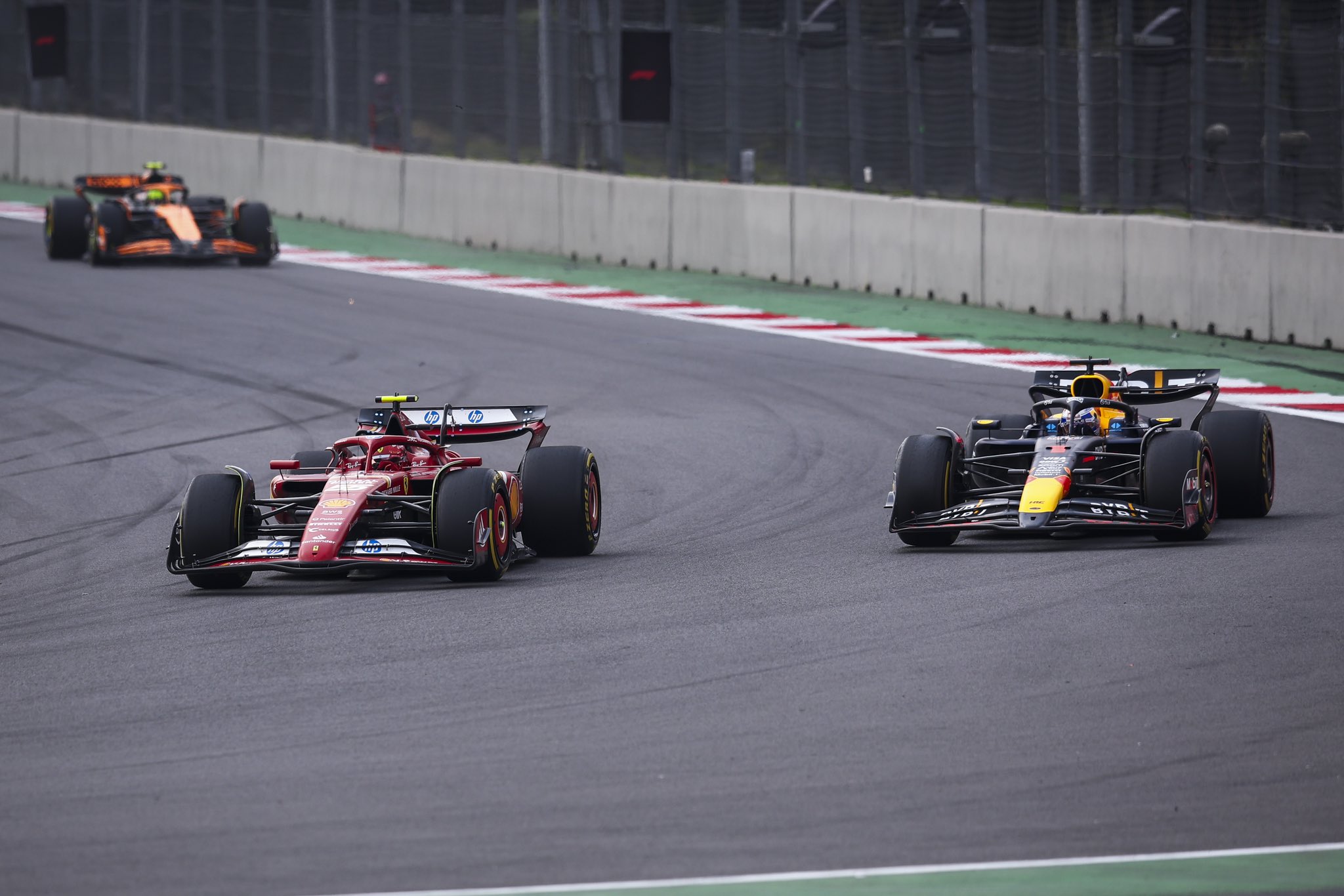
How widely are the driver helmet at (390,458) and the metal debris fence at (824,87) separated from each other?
1176 cm

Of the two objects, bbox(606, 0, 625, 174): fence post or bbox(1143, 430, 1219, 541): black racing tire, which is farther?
bbox(606, 0, 625, 174): fence post

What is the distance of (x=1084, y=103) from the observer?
23.6 metres

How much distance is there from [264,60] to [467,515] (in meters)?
25.4

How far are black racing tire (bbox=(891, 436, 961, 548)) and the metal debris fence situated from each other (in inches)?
379

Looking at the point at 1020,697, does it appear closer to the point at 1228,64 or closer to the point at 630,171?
the point at 1228,64

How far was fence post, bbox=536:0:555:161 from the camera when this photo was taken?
3051cm

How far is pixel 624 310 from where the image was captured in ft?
81.8

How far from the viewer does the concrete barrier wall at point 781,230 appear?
70.1 feet

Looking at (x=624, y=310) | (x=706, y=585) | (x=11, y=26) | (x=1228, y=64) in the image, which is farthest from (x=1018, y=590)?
(x=11, y=26)

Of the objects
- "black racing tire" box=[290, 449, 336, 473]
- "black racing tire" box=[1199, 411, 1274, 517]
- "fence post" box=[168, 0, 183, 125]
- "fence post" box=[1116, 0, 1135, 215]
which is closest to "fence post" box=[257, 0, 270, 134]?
"fence post" box=[168, 0, 183, 125]

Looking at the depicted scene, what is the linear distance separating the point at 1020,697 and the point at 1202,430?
4.94 metres

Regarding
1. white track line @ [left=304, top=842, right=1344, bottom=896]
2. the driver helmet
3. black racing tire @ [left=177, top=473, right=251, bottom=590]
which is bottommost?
white track line @ [left=304, top=842, right=1344, bottom=896]

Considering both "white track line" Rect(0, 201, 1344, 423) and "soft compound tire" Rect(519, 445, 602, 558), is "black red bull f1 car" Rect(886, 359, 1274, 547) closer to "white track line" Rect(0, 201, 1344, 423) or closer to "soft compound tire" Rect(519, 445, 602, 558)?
"soft compound tire" Rect(519, 445, 602, 558)

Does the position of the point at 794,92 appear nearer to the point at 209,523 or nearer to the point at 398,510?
the point at 398,510
